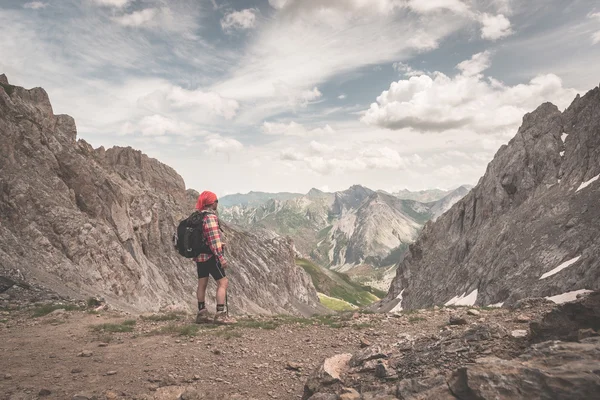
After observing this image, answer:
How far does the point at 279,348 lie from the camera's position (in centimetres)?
1088

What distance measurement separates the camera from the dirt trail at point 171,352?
25.2 ft

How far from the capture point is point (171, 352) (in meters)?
9.98

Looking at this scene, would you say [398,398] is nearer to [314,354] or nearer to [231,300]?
[314,354]

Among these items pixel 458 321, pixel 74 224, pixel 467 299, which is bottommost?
pixel 467 299

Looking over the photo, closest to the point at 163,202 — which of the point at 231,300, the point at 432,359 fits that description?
the point at 231,300

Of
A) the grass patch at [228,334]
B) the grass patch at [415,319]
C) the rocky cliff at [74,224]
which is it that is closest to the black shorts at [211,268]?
the grass patch at [228,334]

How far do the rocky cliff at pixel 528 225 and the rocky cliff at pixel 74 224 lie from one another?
163ft

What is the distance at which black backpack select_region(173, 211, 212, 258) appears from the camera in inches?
499

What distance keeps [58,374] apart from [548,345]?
1029 centimetres

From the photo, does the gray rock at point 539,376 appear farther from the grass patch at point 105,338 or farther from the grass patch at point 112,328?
the grass patch at point 112,328

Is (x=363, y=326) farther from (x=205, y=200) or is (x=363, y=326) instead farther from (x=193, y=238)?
(x=205, y=200)

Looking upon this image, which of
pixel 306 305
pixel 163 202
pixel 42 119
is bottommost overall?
pixel 306 305

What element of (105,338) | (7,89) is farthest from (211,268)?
(7,89)

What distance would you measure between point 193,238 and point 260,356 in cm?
508
